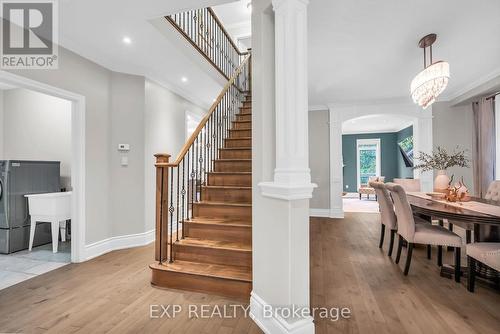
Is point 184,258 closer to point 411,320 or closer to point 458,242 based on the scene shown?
point 411,320

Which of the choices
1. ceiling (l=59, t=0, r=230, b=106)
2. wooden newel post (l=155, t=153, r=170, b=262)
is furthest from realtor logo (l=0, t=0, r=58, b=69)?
wooden newel post (l=155, t=153, r=170, b=262)

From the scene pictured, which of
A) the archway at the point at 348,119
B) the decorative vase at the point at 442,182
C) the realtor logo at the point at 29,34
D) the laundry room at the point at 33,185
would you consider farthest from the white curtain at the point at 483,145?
the laundry room at the point at 33,185

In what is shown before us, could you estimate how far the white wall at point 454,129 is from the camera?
5.10 metres

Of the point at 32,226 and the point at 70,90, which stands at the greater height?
the point at 70,90

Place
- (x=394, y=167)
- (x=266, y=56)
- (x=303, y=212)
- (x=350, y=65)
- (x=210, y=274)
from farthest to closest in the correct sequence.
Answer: (x=394, y=167), (x=350, y=65), (x=210, y=274), (x=266, y=56), (x=303, y=212)

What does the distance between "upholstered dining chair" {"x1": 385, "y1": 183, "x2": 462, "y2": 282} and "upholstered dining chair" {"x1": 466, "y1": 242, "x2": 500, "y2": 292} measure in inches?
6.4

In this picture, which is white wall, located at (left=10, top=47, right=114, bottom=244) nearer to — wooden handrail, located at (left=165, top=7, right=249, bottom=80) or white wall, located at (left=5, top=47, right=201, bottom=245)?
white wall, located at (left=5, top=47, right=201, bottom=245)

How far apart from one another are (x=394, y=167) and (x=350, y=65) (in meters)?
7.87

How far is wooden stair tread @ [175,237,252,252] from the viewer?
249cm

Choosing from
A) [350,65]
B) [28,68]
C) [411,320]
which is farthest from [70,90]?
[411,320]

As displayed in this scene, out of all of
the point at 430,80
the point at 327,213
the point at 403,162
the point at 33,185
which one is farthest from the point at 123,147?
the point at 403,162

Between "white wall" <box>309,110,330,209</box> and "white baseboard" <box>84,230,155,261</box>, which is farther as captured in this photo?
"white wall" <box>309,110,330,209</box>

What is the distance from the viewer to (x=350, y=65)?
12.3ft

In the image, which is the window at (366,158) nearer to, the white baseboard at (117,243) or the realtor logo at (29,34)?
the white baseboard at (117,243)
